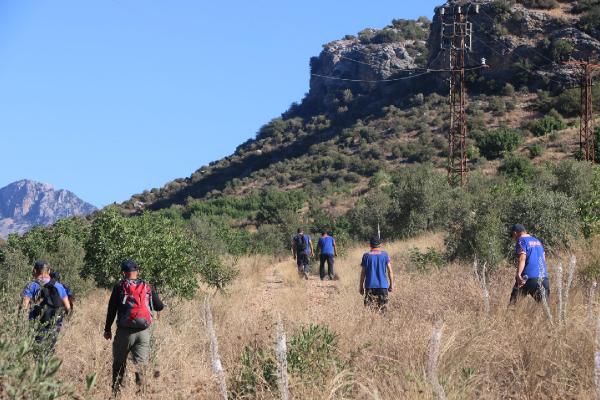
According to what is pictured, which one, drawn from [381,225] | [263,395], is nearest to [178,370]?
[263,395]

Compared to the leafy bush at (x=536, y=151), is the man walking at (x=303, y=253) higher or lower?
lower

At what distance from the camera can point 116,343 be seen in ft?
25.7

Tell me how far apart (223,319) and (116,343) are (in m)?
3.32

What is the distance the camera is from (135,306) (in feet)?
25.3

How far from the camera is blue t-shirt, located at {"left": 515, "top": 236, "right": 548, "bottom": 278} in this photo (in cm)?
974

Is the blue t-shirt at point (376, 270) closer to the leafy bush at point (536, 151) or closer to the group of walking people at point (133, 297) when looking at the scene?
the group of walking people at point (133, 297)

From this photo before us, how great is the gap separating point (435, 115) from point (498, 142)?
14181 mm

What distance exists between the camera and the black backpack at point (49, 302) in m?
8.81

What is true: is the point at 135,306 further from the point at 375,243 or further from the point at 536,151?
the point at 536,151

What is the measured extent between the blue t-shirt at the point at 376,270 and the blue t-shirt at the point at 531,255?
6.30 ft

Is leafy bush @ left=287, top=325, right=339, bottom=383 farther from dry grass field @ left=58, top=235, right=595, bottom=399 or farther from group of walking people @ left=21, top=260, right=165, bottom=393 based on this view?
group of walking people @ left=21, top=260, right=165, bottom=393

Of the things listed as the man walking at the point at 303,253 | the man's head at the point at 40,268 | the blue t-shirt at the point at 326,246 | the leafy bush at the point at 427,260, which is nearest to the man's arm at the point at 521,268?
the man's head at the point at 40,268

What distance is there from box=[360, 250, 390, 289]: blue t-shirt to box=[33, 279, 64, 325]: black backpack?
4362 millimetres

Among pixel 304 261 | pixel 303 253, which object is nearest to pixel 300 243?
pixel 303 253
